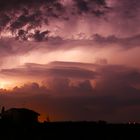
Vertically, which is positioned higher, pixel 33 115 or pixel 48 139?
pixel 33 115

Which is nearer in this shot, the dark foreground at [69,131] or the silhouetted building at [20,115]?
the dark foreground at [69,131]

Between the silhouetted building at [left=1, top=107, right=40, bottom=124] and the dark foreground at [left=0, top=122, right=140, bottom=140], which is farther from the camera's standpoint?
the silhouetted building at [left=1, top=107, right=40, bottom=124]

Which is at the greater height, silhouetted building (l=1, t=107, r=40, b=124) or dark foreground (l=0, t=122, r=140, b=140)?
silhouetted building (l=1, t=107, r=40, b=124)

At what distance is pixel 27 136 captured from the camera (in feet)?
138

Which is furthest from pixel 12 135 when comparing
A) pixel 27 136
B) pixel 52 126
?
pixel 52 126

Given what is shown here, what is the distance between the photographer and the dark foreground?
138 feet

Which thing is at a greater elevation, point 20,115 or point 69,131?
point 20,115

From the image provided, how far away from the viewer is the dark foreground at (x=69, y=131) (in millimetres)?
42062

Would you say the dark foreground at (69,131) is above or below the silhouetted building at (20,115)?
below

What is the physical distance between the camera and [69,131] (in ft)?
141

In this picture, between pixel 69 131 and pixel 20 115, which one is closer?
pixel 69 131

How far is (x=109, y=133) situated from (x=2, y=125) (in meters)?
11.2

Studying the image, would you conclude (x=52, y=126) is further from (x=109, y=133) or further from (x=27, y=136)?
(x=109, y=133)

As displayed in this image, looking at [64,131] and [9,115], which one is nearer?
[64,131]
